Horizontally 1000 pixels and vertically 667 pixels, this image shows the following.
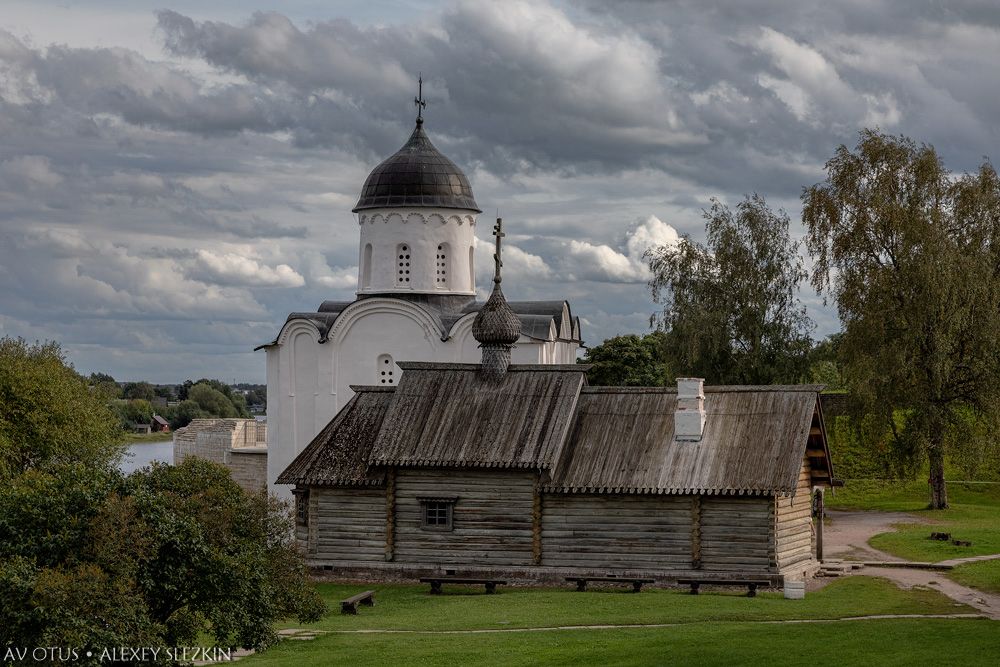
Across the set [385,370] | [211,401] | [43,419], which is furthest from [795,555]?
[211,401]

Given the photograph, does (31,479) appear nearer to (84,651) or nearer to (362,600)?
(84,651)

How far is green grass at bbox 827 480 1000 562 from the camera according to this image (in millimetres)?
32344

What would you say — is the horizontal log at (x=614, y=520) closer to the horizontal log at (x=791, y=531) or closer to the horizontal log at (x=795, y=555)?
the horizontal log at (x=791, y=531)

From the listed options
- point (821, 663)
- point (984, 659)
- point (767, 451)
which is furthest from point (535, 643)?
point (767, 451)

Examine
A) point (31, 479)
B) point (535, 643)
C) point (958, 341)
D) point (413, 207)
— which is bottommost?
point (535, 643)

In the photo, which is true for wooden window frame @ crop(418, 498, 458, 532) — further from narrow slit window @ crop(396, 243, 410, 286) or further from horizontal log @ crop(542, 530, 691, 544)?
narrow slit window @ crop(396, 243, 410, 286)

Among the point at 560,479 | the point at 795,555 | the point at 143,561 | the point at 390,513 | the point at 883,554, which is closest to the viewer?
the point at 143,561

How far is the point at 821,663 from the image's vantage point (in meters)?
18.3

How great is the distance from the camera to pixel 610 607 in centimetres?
2497

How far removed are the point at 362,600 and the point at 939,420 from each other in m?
21.0

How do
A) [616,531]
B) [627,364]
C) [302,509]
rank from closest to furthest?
1. [616,531]
2. [302,509]
3. [627,364]

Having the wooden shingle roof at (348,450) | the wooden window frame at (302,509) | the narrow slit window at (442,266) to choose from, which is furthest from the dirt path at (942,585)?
the narrow slit window at (442,266)

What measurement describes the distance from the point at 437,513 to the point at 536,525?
222 cm

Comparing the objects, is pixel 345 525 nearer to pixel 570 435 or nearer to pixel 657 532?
pixel 570 435
